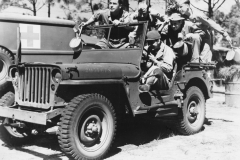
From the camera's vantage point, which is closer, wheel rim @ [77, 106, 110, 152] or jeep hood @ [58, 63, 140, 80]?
jeep hood @ [58, 63, 140, 80]

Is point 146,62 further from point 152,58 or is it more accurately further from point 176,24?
point 176,24

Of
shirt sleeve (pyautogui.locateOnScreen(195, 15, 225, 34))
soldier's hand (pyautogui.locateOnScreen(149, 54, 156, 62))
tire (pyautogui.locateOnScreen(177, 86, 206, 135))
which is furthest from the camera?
shirt sleeve (pyautogui.locateOnScreen(195, 15, 225, 34))

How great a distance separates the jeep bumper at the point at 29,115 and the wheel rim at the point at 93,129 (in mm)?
365

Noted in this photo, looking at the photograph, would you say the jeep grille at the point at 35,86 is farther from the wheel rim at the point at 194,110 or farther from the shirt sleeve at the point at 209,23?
the shirt sleeve at the point at 209,23

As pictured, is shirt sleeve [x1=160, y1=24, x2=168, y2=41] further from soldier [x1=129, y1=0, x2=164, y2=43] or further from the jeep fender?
the jeep fender

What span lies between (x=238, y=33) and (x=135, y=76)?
10.5m

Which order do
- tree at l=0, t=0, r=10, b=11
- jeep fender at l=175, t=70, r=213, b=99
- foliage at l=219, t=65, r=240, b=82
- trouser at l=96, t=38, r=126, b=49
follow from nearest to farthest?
trouser at l=96, t=38, r=126, b=49, jeep fender at l=175, t=70, r=213, b=99, foliage at l=219, t=65, r=240, b=82, tree at l=0, t=0, r=10, b=11

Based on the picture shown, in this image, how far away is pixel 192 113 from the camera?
6152 millimetres

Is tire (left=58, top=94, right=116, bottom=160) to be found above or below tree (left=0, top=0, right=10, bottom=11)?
below

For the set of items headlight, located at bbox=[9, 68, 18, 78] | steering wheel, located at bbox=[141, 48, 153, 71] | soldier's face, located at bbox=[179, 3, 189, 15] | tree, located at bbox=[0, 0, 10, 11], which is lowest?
headlight, located at bbox=[9, 68, 18, 78]

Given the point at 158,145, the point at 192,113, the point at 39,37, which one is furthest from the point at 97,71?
the point at 39,37

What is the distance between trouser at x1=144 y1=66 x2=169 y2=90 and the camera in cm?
493

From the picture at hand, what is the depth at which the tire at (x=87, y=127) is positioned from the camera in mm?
3994

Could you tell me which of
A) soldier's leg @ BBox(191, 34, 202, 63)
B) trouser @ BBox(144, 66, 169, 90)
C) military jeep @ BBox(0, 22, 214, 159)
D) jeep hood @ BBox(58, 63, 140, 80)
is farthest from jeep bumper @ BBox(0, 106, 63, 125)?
soldier's leg @ BBox(191, 34, 202, 63)
